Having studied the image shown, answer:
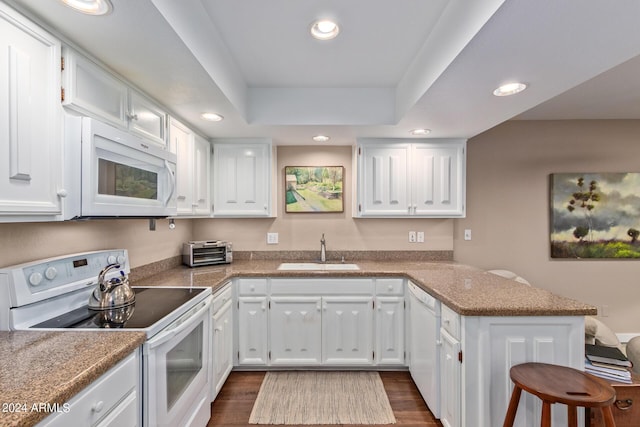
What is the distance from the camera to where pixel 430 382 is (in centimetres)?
197

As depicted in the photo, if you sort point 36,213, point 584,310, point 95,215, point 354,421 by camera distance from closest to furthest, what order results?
point 36,213
point 95,215
point 584,310
point 354,421

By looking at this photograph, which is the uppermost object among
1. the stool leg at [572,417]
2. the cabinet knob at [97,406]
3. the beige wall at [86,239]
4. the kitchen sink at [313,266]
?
the beige wall at [86,239]

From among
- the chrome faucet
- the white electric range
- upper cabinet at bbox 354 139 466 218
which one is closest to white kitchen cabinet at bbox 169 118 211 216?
the white electric range

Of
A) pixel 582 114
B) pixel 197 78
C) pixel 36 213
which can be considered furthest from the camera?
pixel 582 114

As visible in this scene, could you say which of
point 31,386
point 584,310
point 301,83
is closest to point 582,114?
point 584,310

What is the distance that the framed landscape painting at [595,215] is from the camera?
3.15m

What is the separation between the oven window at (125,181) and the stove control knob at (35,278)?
44cm

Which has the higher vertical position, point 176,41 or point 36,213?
point 176,41

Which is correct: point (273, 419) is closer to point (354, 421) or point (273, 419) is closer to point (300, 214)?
point (354, 421)

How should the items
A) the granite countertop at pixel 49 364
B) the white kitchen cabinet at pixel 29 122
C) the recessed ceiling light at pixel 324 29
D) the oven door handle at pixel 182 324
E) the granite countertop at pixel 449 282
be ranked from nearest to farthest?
the granite countertop at pixel 49 364 → the white kitchen cabinet at pixel 29 122 → the oven door handle at pixel 182 324 → the granite countertop at pixel 449 282 → the recessed ceiling light at pixel 324 29

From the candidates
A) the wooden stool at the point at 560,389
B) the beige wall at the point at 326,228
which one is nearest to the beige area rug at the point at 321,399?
the wooden stool at the point at 560,389

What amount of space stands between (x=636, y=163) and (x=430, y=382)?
331 centimetres

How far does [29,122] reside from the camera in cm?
107

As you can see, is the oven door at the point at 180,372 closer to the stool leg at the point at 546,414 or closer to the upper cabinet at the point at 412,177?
the stool leg at the point at 546,414
